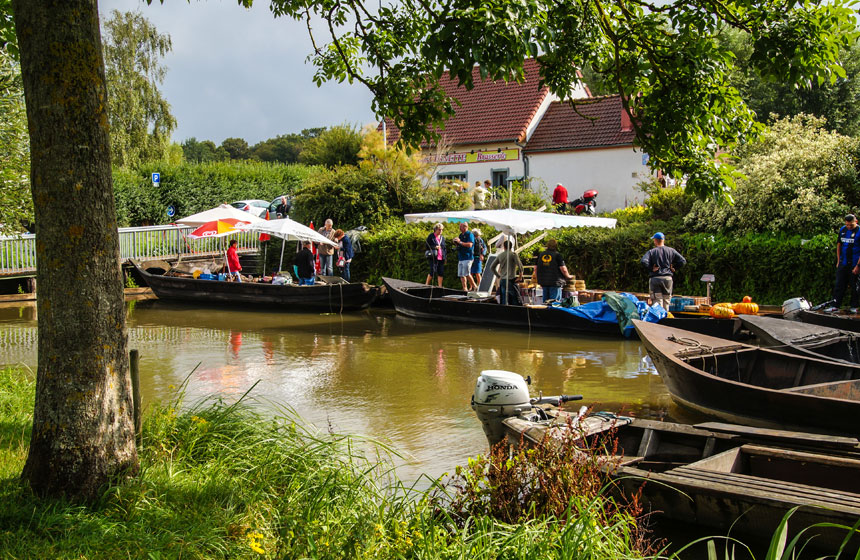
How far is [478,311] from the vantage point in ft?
57.4

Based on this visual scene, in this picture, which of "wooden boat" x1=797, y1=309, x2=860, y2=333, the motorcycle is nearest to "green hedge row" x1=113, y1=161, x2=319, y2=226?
the motorcycle

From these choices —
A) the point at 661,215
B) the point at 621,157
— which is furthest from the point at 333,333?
the point at 621,157

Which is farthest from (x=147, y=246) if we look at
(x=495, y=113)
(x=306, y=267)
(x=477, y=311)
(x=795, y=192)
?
(x=795, y=192)

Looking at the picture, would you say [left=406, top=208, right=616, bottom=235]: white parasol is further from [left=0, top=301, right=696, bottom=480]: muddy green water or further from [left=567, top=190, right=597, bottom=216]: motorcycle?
[left=567, top=190, right=597, bottom=216]: motorcycle

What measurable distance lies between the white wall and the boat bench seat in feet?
83.2

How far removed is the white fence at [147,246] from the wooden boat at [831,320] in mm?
17757

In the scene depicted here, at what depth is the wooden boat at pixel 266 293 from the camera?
20.6m

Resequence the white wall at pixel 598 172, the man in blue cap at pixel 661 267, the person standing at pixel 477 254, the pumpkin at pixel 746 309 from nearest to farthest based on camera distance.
A: the pumpkin at pixel 746 309 → the man in blue cap at pixel 661 267 → the person standing at pixel 477 254 → the white wall at pixel 598 172

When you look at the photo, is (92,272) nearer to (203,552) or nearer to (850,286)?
(203,552)

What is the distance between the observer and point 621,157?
31.2 m

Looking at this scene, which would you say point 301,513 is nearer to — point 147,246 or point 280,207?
point 147,246

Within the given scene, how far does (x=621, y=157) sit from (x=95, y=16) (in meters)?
28.5

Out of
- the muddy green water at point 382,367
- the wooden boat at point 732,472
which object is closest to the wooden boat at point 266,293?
the muddy green water at point 382,367

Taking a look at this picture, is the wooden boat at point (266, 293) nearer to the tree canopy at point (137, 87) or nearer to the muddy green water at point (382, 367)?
the muddy green water at point (382, 367)
